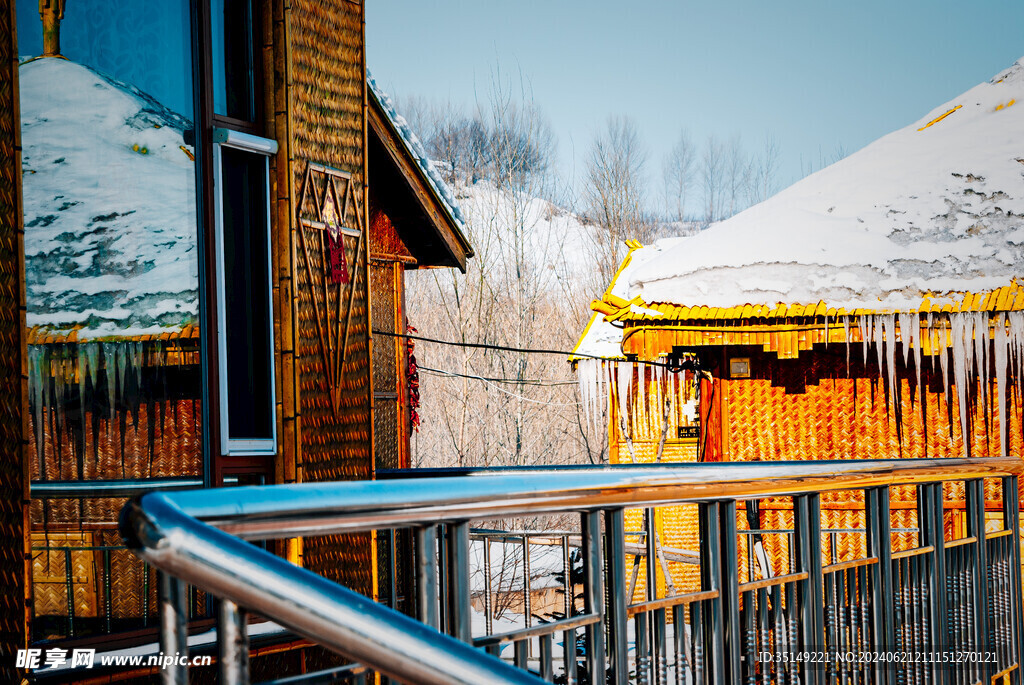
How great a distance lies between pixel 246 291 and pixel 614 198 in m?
28.5

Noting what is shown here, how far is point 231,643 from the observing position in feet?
4.71

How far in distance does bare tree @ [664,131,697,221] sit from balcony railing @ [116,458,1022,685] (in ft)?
147

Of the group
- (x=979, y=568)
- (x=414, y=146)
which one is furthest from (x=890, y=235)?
Answer: (x=979, y=568)

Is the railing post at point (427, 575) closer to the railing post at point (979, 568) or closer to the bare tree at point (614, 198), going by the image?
the railing post at point (979, 568)

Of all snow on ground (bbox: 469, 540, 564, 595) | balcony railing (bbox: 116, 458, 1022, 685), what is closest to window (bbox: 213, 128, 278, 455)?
balcony railing (bbox: 116, 458, 1022, 685)

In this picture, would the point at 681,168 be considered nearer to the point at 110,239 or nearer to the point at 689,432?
the point at 689,432

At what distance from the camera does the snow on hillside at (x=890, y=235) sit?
34.5 ft

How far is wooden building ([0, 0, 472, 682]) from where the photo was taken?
192 inches

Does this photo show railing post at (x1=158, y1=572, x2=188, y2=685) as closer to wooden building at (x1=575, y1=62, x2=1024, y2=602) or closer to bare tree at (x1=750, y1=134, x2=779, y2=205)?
wooden building at (x1=575, y1=62, x2=1024, y2=602)

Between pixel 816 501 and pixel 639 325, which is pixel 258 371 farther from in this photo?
pixel 639 325

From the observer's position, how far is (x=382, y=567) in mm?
8250

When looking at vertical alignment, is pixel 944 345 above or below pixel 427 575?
above

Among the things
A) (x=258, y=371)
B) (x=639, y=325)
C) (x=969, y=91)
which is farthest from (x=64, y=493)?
(x=969, y=91)

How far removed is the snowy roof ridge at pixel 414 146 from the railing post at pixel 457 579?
25.8ft
